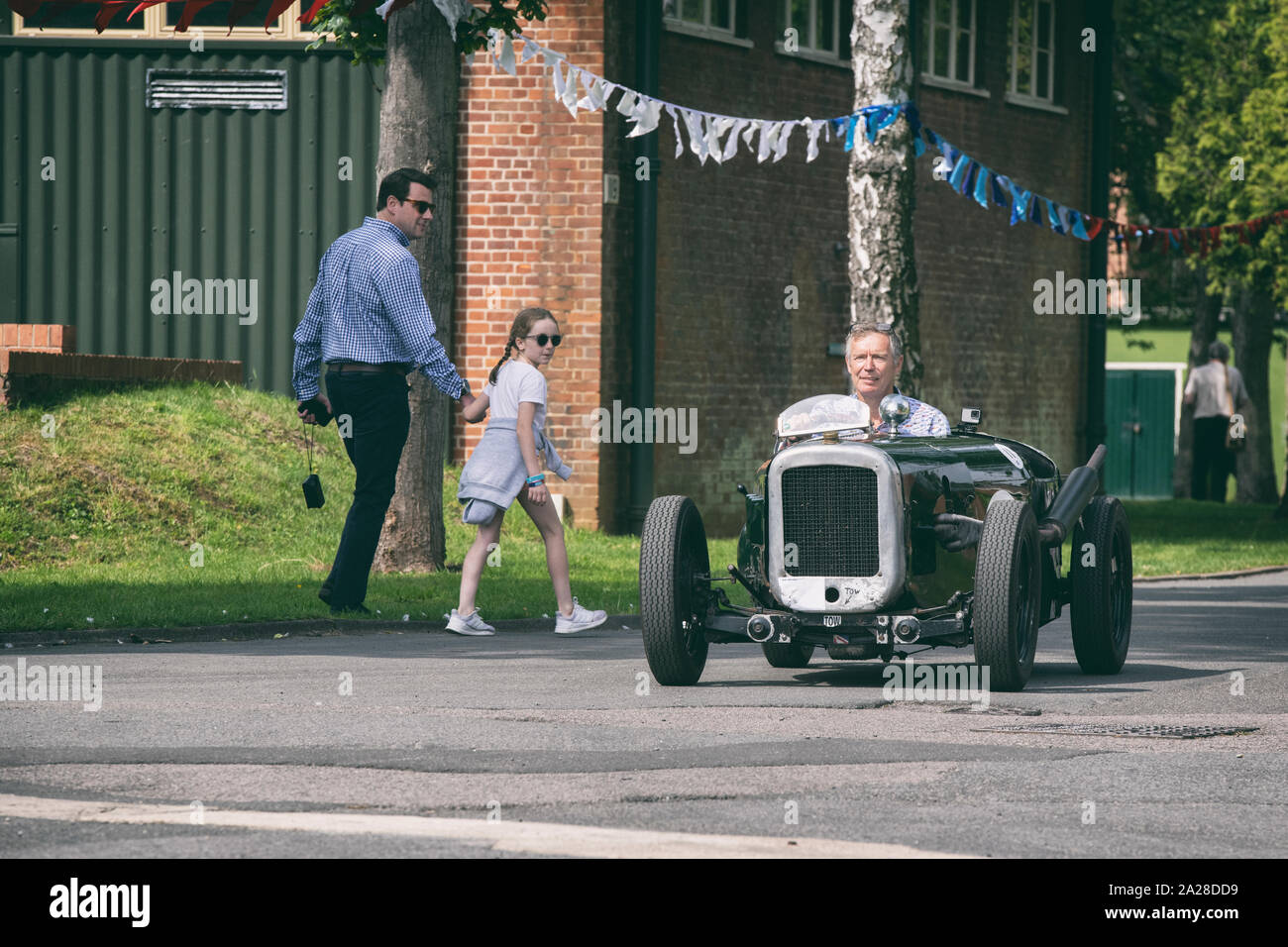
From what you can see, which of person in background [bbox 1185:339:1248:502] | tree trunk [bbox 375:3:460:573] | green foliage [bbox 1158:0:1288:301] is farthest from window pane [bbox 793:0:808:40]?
tree trunk [bbox 375:3:460:573]

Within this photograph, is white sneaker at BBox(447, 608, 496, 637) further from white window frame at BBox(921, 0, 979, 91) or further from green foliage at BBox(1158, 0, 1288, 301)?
green foliage at BBox(1158, 0, 1288, 301)

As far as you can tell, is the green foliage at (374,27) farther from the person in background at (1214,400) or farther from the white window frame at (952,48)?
the person in background at (1214,400)

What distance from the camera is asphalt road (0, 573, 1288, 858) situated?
553 cm

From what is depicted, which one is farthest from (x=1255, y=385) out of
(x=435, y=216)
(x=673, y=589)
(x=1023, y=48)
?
(x=673, y=589)

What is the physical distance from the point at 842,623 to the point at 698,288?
11.7 meters

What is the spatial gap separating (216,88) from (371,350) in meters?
9.08

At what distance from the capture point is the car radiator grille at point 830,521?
8.71 metres

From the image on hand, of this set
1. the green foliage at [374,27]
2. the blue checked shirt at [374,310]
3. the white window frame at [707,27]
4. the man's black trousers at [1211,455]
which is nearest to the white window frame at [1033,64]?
the man's black trousers at [1211,455]

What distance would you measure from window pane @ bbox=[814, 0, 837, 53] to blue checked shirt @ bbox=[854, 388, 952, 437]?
41.4 ft

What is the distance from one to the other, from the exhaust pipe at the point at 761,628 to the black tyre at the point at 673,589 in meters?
0.35

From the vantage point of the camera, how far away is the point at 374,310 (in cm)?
1134

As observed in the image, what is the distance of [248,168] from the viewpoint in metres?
19.6

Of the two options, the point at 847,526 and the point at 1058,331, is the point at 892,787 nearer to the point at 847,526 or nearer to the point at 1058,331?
the point at 847,526
